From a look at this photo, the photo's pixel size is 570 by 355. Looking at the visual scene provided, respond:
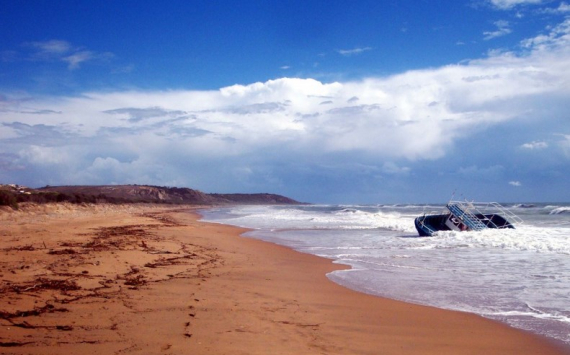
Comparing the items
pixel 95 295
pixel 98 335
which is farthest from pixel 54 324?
pixel 95 295

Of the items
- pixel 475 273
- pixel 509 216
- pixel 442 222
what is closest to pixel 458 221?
pixel 442 222

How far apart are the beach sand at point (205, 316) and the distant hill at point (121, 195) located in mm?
23682

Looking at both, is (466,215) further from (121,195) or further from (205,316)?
(121,195)

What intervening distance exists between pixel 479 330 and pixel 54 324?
595cm

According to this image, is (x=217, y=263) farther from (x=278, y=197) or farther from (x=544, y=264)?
(x=278, y=197)

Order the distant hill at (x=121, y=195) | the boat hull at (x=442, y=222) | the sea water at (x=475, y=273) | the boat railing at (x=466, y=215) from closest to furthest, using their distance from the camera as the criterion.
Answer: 1. the sea water at (x=475, y=273)
2. the boat railing at (x=466, y=215)
3. the boat hull at (x=442, y=222)
4. the distant hill at (x=121, y=195)

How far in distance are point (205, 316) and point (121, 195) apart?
103374mm

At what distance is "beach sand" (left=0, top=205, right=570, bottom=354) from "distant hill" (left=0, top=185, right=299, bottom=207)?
23.7 meters

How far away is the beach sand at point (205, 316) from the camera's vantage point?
550 cm

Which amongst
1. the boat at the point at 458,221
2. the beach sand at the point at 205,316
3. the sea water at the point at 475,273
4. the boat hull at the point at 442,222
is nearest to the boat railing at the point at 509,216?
the boat at the point at 458,221

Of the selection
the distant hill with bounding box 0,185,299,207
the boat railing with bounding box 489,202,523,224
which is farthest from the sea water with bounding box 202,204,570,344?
the distant hill with bounding box 0,185,299,207

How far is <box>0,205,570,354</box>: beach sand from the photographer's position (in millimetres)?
5500

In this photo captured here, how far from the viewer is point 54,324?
5.88 metres

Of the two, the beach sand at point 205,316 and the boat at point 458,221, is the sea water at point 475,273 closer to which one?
the beach sand at point 205,316
